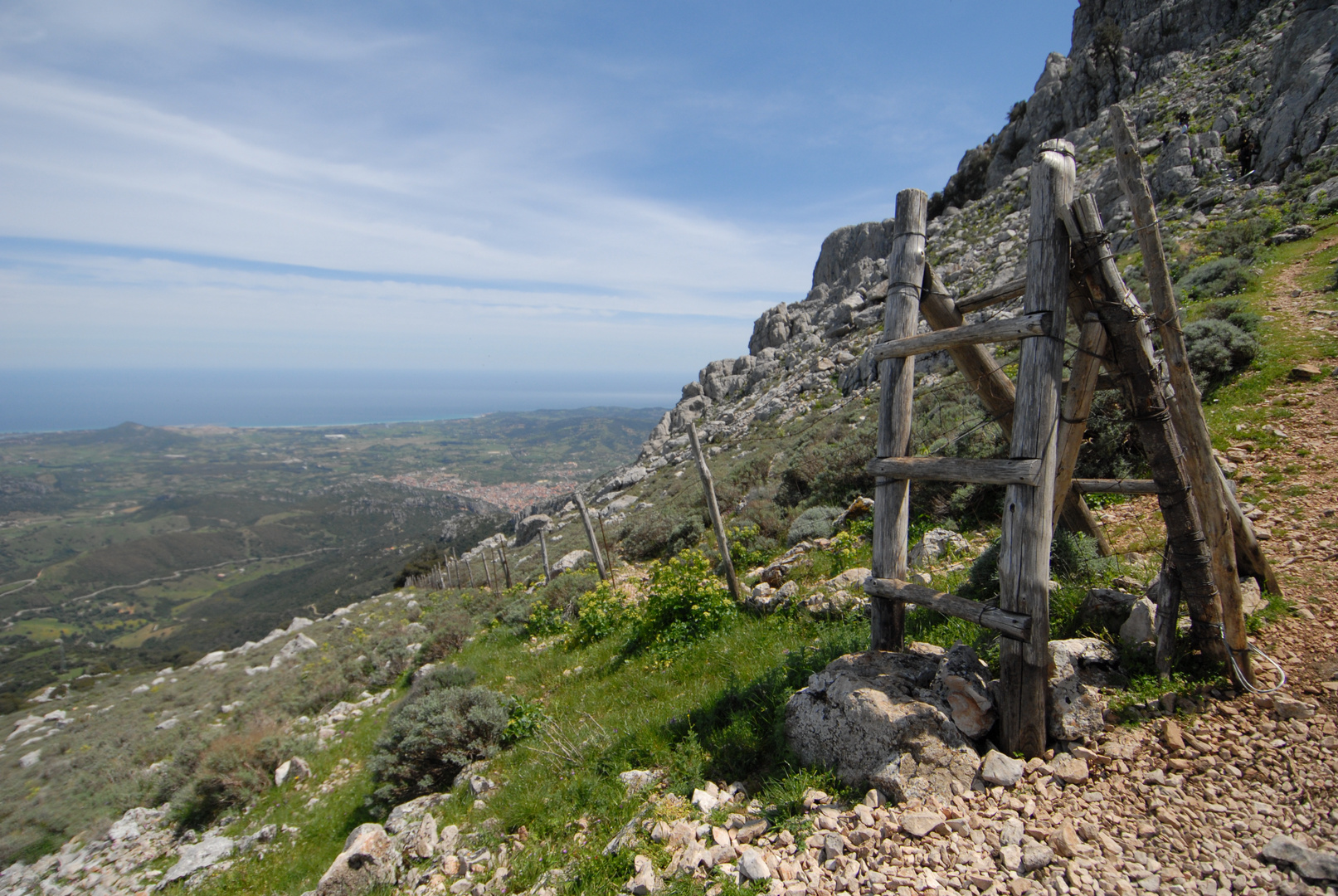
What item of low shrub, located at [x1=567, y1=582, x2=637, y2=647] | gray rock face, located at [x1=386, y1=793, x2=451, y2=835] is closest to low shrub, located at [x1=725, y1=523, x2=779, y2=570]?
low shrub, located at [x1=567, y1=582, x2=637, y2=647]

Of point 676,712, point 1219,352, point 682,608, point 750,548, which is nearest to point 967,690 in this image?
point 676,712

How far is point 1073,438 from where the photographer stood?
408 centimetres

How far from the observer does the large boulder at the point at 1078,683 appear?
3.63 m

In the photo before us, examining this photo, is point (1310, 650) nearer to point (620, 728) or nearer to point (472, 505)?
point (620, 728)

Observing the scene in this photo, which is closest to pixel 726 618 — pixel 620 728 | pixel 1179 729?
pixel 620 728

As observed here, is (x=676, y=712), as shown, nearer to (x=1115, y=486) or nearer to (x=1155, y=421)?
(x=1155, y=421)

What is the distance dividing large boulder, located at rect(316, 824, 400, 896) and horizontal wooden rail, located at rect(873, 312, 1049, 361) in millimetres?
6594

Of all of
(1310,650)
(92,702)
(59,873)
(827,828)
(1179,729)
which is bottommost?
(92,702)

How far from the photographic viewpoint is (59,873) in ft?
28.4

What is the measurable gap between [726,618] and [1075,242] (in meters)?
5.79

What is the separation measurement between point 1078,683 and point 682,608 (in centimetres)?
502

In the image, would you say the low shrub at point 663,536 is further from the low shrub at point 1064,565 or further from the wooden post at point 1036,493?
the wooden post at point 1036,493

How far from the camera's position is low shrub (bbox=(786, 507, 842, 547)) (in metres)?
10.0

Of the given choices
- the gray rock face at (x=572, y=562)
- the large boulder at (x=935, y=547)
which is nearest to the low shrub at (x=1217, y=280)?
the large boulder at (x=935, y=547)
